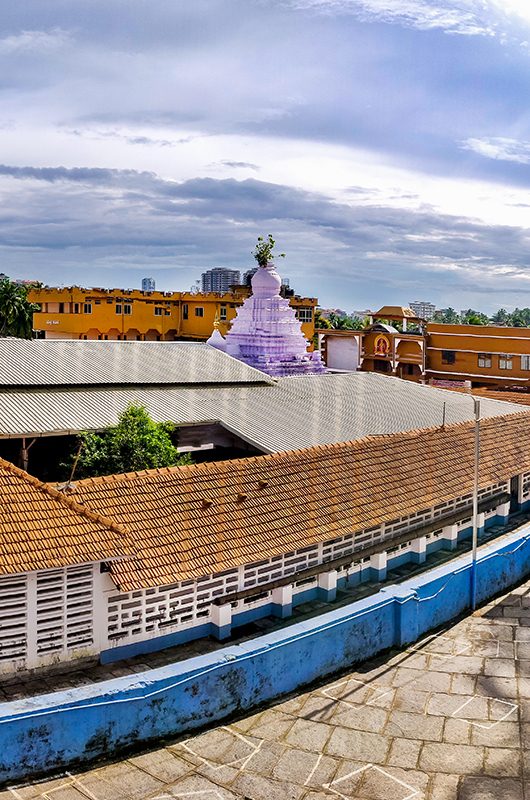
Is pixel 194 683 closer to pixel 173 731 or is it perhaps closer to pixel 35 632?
pixel 173 731

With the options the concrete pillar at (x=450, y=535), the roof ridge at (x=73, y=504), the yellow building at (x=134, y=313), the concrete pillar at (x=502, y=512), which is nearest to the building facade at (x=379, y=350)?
the yellow building at (x=134, y=313)

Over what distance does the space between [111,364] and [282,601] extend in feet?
43.0

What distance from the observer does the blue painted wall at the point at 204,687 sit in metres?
10.3

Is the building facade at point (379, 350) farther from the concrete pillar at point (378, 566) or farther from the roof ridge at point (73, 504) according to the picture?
the roof ridge at point (73, 504)

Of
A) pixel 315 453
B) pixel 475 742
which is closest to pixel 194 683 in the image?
pixel 475 742

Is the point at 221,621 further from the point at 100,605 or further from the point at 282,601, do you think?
the point at 100,605

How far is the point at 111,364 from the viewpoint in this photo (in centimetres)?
2655

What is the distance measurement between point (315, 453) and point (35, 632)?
7.90 m

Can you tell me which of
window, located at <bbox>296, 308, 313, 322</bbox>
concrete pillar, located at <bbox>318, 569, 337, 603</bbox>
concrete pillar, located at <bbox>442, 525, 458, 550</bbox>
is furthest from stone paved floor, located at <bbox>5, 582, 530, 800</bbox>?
window, located at <bbox>296, 308, 313, 322</bbox>

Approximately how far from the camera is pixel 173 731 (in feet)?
37.7

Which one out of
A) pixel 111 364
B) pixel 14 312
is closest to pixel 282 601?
pixel 111 364

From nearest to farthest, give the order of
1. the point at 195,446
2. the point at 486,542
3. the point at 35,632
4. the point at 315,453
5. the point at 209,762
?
the point at 209,762, the point at 35,632, the point at 315,453, the point at 486,542, the point at 195,446

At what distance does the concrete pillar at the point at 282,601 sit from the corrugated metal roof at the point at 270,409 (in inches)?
202

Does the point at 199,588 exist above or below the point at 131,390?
below
